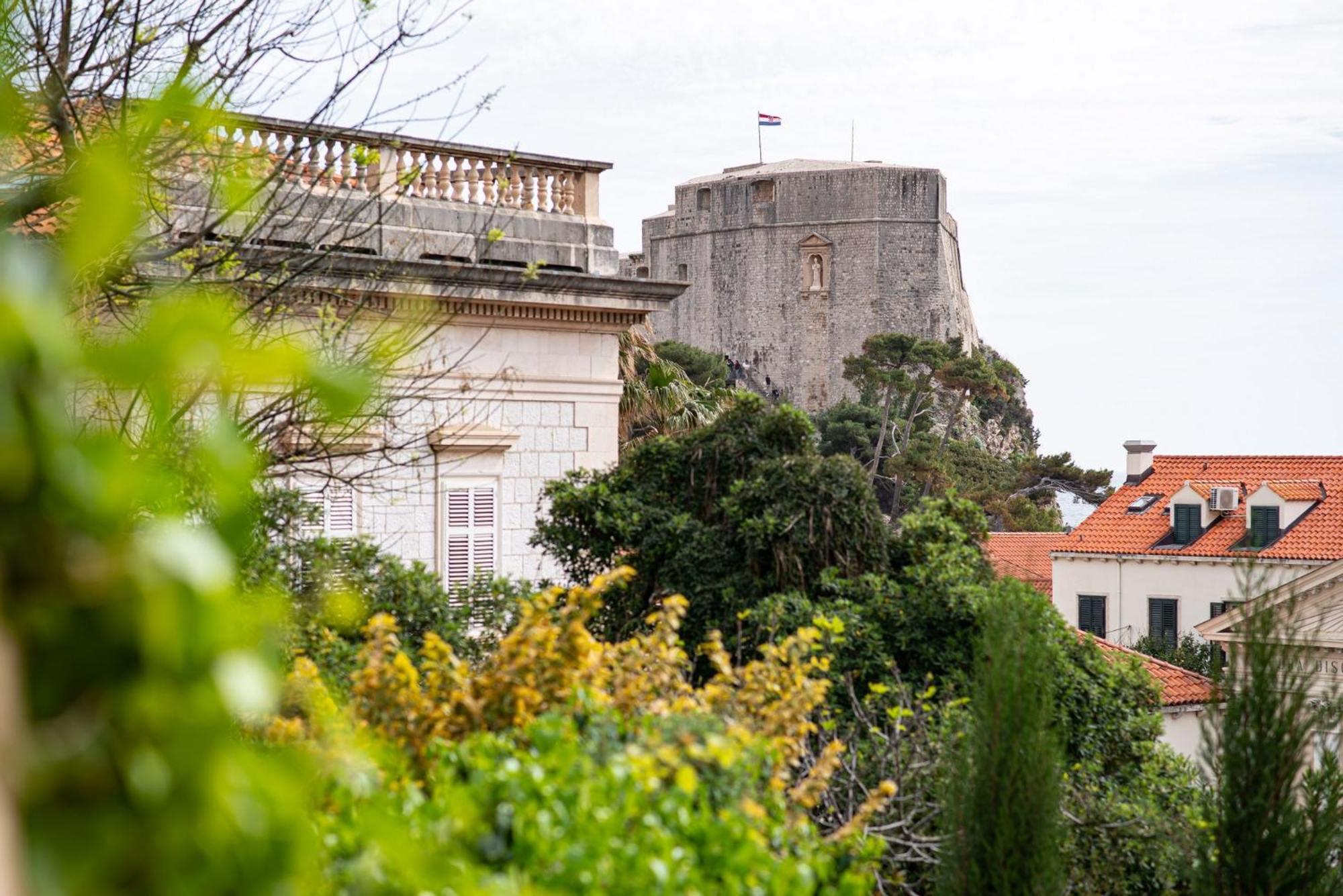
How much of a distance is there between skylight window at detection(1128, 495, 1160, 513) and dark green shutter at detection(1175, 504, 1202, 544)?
126 centimetres

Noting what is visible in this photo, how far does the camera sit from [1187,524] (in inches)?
1437

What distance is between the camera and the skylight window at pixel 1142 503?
37875mm

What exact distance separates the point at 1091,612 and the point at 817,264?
43.2 meters

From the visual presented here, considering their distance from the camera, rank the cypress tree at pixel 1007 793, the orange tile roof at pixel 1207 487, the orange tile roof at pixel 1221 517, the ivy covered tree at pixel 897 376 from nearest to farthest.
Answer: the cypress tree at pixel 1007 793 < the orange tile roof at pixel 1221 517 < the orange tile roof at pixel 1207 487 < the ivy covered tree at pixel 897 376

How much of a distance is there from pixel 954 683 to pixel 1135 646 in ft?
93.5

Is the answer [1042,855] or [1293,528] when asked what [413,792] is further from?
[1293,528]

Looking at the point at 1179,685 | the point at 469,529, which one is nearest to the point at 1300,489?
the point at 1179,685

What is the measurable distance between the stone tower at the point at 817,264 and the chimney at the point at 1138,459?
3614 centimetres

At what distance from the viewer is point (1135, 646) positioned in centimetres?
3578

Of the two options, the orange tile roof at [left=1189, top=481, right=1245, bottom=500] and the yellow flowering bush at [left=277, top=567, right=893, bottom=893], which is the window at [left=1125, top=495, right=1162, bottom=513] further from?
the yellow flowering bush at [left=277, top=567, right=893, bottom=893]

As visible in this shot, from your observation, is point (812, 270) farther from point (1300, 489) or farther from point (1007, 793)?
point (1007, 793)

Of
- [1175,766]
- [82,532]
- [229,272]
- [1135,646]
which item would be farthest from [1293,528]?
[82,532]

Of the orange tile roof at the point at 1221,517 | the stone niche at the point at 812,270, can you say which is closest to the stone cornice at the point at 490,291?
the orange tile roof at the point at 1221,517

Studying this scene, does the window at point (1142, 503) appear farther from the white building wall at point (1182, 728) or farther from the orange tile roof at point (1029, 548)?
the white building wall at point (1182, 728)
